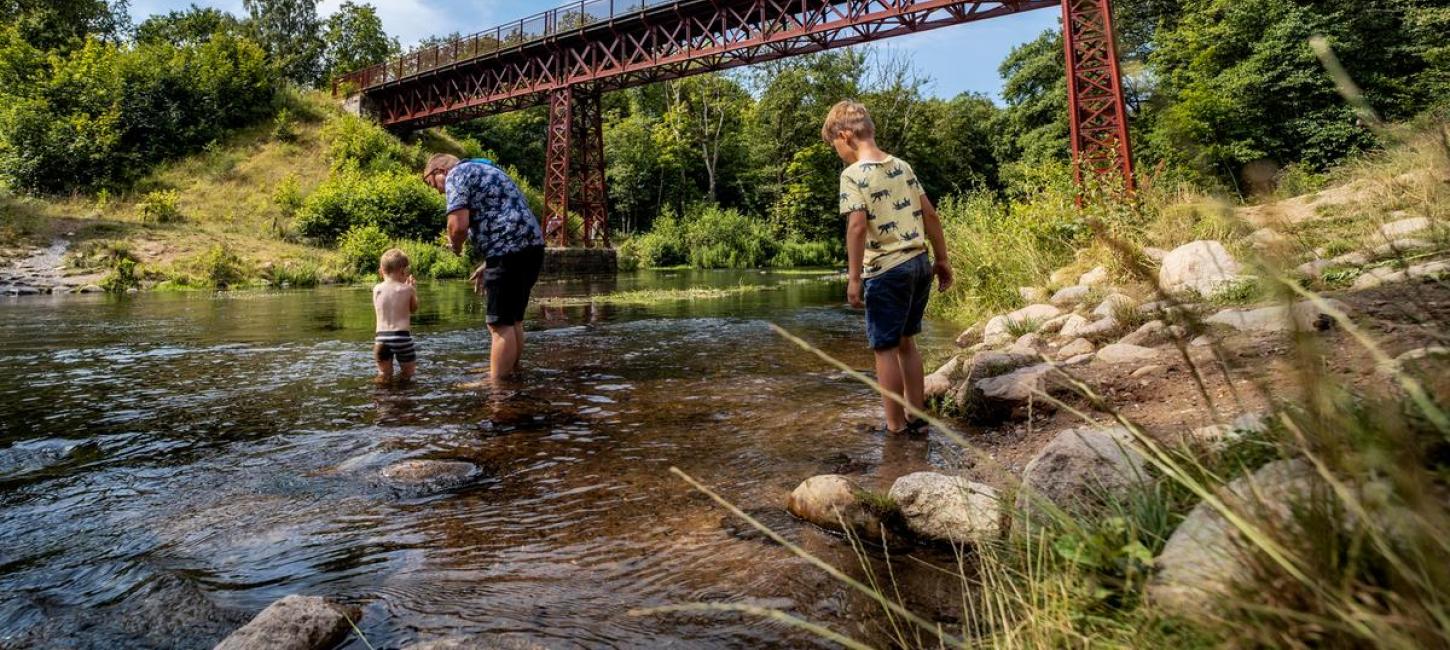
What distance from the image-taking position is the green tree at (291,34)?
50.8 m

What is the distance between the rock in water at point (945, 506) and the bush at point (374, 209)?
2701cm

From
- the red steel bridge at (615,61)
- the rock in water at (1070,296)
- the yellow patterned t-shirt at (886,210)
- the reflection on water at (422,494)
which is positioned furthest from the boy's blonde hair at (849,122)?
the red steel bridge at (615,61)

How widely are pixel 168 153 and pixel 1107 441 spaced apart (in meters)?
39.2

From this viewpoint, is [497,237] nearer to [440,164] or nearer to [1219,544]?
[440,164]

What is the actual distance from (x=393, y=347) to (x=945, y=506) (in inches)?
180

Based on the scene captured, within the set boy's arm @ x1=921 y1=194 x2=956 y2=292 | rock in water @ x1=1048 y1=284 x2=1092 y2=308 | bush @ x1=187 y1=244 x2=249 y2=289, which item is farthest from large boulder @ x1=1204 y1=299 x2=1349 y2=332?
bush @ x1=187 y1=244 x2=249 y2=289

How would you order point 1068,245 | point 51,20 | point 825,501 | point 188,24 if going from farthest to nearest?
1. point 188,24
2. point 51,20
3. point 1068,245
4. point 825,501

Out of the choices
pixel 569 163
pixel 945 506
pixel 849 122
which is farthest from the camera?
pixel 569 163

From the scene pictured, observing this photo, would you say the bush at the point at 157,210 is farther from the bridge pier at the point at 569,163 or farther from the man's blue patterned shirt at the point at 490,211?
the man's blue patterned shirt at the point at 490,211

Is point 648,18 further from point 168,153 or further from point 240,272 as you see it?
point 168,153

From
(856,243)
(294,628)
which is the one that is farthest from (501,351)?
(294,628)

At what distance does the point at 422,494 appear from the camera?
114 inches

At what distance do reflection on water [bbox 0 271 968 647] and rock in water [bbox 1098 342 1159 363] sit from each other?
1260 mm

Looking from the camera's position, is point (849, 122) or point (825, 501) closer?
point (825, 501)
